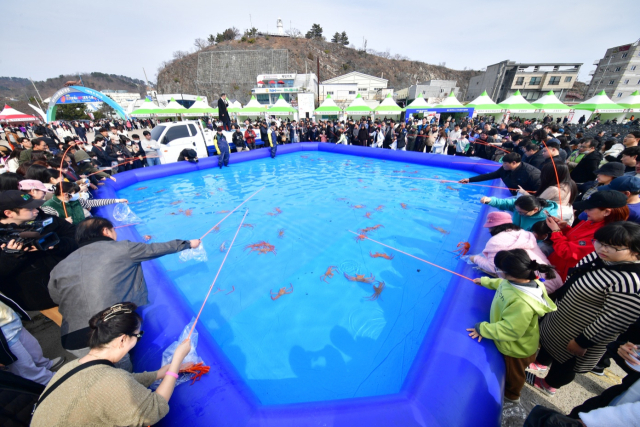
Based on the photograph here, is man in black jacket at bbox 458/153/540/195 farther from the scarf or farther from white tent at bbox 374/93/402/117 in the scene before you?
white tent at bbox 374/93/402/117

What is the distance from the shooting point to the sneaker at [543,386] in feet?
7.13

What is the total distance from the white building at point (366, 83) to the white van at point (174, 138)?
3676 centimetres

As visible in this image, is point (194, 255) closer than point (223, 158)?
Yes

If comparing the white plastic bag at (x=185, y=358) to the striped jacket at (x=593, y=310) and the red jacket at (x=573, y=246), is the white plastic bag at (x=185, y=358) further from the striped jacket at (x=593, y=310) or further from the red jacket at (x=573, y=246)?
the red jacket at (x=573, y=246)

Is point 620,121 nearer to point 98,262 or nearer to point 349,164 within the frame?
point 349,164

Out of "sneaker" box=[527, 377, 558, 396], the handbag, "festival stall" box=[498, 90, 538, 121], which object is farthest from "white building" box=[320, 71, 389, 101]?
the handbag

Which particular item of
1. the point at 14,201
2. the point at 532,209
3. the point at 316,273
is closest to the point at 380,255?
the point at 316,273

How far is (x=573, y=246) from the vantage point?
2385 millimetres

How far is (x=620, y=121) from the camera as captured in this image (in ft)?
72.2

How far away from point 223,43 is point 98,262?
86.8 metres

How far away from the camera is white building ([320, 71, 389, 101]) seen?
40.9 meters

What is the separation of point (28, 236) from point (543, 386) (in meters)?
4.99

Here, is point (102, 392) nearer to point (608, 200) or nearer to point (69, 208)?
point (69, 208)

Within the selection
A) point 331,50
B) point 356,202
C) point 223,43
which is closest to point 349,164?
point 356,202
